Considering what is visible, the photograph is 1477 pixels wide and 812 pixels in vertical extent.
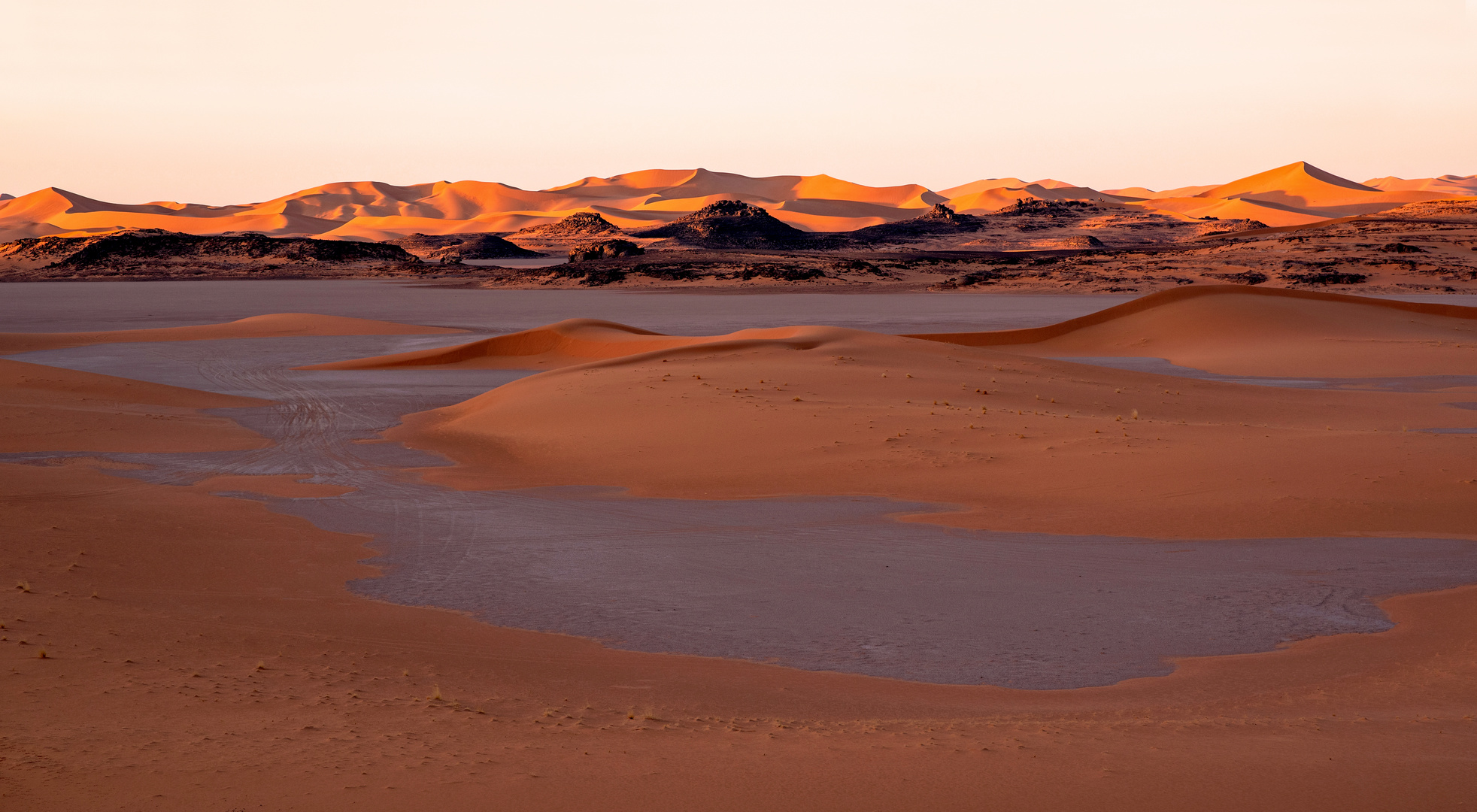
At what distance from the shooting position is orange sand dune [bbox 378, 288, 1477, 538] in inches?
461

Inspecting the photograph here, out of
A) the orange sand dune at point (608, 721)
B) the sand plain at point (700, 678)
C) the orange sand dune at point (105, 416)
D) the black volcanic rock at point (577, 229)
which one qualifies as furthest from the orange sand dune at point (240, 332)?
the black volcanic rock at point (577, 229)

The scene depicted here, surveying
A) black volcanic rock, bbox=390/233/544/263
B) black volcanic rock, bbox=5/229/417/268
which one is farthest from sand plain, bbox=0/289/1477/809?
black volcanic rock, bbox=390/233/544/263

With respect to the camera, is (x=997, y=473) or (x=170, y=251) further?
(x=170, y=251)

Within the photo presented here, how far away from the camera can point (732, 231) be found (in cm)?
12238

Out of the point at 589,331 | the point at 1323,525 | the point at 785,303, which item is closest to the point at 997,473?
the point at 1323,525

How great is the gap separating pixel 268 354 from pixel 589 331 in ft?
29.7

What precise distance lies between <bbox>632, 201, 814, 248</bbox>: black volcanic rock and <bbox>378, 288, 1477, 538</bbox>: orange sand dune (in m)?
91.4

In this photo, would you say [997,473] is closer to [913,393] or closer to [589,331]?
[913,393]

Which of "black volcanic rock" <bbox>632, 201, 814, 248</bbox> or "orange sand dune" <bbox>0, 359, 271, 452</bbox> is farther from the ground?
"black volcanic rock" <bbox>632, 201, 814, 248</bbox>

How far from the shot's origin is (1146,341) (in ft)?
116

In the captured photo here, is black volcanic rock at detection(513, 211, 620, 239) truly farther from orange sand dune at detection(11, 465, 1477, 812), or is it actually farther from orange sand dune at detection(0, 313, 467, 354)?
orange sand dune at detection(11, 465, 1477, 812)

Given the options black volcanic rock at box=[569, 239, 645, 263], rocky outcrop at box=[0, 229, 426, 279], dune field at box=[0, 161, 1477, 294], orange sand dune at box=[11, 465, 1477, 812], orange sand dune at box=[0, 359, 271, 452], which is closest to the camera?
orange sand dune at box=[11, 465, 1477, 812]

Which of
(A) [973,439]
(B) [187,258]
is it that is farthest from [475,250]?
(A) [973,439]

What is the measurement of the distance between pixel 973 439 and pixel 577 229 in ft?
453
